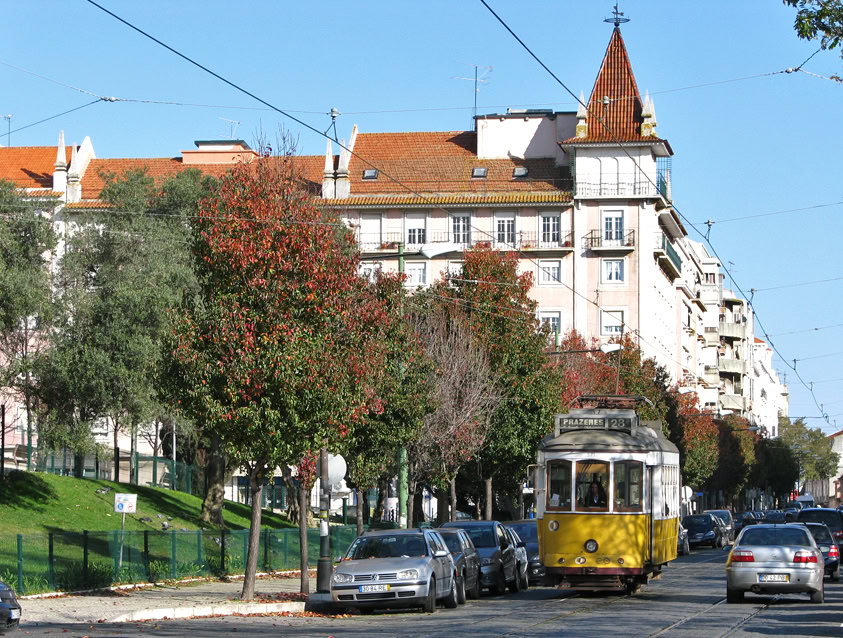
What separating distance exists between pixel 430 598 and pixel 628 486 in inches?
208

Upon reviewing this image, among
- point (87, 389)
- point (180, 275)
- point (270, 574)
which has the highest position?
point (180, 275)

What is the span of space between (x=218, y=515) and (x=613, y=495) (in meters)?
20.6

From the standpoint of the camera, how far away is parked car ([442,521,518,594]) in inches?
1219

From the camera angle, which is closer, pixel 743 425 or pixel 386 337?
pixel 386 337

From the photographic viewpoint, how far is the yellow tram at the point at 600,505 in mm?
27406

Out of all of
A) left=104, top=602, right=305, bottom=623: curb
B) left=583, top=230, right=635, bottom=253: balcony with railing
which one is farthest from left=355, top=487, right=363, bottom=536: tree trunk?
left=583, top=230, right=635, bottom=253: balcony with railing

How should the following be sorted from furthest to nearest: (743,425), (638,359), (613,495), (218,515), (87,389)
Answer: (743,425), (638,359), (218,515), (87,389), (613,495)

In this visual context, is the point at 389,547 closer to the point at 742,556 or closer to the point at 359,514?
the point at 742,556

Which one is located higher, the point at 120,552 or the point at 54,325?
the point at 54,325

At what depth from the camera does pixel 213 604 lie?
81.8 feet

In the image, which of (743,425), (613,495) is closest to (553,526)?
(613,495)

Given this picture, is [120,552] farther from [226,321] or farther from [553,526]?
[553,526]

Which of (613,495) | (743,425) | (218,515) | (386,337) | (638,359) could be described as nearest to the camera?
(613,495)

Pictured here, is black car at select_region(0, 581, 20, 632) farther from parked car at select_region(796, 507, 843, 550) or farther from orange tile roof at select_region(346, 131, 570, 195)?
orange tile roof at select_region(346, 131, 570, 195)
